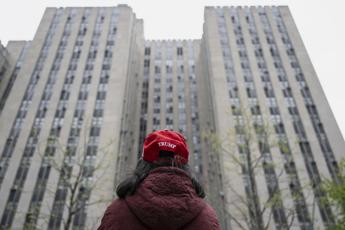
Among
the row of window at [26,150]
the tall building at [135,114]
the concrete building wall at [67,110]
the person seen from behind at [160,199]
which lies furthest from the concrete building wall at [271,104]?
the person seen from behind at [160,199]

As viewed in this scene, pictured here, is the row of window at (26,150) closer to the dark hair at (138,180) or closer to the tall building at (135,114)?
the tall building at (135,114)

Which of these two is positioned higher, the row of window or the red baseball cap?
the row of window

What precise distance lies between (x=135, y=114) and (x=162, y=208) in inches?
2302

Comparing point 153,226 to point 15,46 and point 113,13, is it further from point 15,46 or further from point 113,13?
point 15,46

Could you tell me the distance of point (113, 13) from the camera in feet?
184

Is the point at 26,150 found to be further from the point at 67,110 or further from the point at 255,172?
the point at 255,172

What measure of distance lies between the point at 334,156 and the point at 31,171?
3939 centimetres

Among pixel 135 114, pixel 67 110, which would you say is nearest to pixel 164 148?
pixel 67 110

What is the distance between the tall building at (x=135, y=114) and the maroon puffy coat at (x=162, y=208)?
81.2ft

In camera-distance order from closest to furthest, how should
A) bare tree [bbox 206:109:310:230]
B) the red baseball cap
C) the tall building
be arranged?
the red baseball cap → bare tree [bbox 206:109:310:230] → the tall building

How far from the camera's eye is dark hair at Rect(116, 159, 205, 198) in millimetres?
2285

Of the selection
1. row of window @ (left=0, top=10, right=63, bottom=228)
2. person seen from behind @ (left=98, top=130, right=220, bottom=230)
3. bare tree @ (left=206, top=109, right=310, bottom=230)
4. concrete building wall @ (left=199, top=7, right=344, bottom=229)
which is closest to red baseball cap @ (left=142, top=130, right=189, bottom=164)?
person seen from behind @ (left=98, top=130, right=220, bottom=230)

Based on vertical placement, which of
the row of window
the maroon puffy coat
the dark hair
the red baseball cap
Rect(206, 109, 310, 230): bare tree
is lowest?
the maroon puffy coat

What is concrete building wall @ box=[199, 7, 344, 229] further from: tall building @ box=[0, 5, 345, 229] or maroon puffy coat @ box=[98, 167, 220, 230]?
maroon puffy coat @ box=[98, 167, 220, 230]
